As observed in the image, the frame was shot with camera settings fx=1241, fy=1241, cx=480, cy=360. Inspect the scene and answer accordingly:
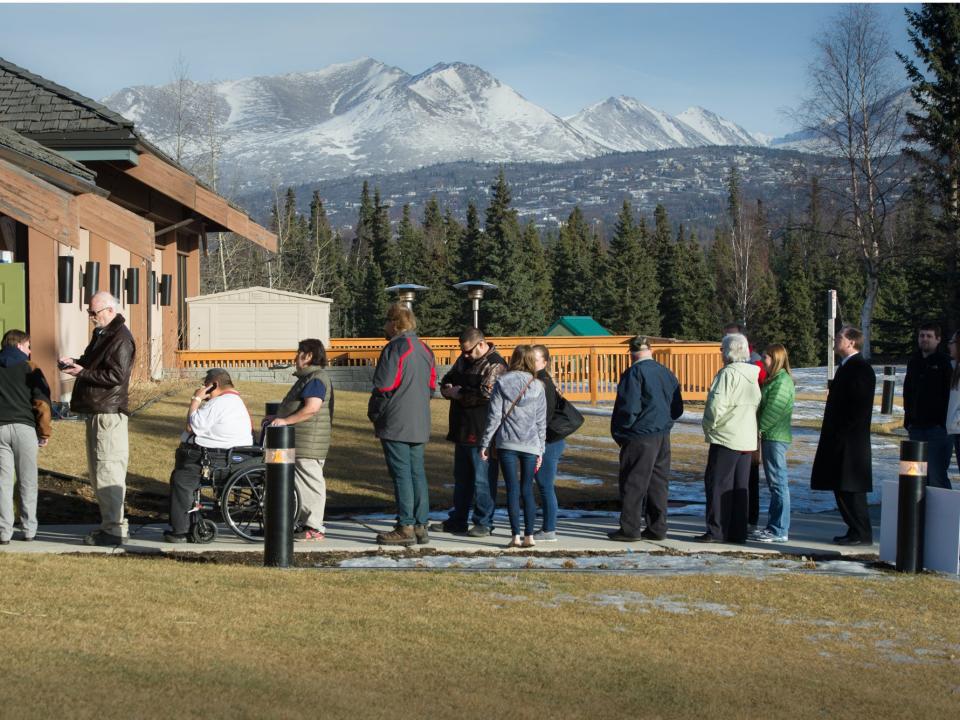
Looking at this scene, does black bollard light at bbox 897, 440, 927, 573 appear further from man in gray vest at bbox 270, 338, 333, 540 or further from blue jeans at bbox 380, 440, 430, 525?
man in gray vest at bbox 270, 338, 333, 540

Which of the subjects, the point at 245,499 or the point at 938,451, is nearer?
the point at 245,499

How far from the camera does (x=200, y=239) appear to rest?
2912cm

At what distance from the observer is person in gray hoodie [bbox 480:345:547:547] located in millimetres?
9750

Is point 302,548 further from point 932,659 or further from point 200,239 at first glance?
point 200,239

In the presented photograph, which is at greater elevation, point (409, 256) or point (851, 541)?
point (409, 256)

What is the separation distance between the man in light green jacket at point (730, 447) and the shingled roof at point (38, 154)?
27.4 feet

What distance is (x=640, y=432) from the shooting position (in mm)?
10180

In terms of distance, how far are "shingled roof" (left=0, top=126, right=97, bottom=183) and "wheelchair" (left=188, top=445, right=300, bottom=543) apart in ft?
19.9

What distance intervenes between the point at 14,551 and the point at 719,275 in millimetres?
96354

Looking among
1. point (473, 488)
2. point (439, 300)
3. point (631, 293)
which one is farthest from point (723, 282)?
point (473, 488)

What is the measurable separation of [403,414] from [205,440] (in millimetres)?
1597

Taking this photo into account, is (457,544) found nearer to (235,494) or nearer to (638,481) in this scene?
(638,481)

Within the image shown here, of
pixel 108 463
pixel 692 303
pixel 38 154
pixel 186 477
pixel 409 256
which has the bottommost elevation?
pixel 186 477

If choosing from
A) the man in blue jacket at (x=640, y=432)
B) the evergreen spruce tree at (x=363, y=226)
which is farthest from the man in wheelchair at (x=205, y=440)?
the evergreen spruce tree at (x=363, y=226)
